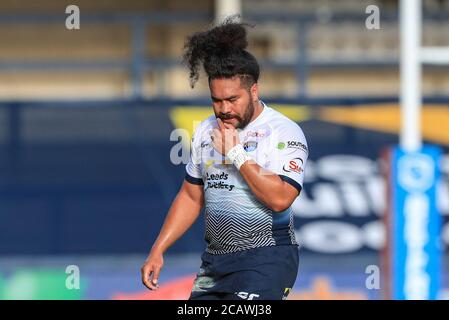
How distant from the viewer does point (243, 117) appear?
5332 millimetres

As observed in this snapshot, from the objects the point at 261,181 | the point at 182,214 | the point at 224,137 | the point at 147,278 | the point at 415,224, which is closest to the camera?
the point at 261,181

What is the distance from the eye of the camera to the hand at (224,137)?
526 centimetres

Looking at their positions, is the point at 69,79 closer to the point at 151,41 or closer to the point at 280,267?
the point at 151,41

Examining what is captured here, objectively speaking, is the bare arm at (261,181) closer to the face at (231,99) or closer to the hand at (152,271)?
the face at (231,99)

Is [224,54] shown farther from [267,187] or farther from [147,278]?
[147,278]

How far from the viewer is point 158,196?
35.6 ft

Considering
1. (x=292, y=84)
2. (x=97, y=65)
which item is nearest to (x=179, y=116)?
(x=97, y=65)

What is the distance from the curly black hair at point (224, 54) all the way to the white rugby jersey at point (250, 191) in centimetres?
26

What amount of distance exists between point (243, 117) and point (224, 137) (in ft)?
0.43

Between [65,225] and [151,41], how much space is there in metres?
5.61

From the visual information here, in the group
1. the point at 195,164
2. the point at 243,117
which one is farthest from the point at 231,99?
the point at 195,164

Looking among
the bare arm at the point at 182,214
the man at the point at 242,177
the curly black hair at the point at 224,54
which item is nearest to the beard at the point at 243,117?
the man at the point at 242,177

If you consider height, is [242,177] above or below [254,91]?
below

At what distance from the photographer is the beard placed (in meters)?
5.30
